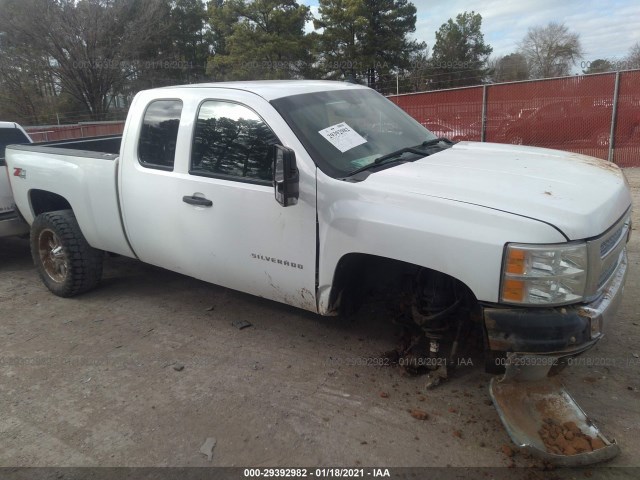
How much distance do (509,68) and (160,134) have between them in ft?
170

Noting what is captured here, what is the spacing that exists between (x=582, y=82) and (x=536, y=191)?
32.4ft

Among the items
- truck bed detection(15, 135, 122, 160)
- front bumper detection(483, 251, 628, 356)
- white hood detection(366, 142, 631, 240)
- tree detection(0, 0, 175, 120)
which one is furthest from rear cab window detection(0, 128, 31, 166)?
tree detection(0, 0, 175, 120)

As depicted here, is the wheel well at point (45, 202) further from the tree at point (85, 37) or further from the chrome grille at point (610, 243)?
the tree at point (85, 37)

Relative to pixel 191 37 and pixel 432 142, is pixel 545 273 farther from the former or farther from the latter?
pixel 191 37

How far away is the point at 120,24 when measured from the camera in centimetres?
2877

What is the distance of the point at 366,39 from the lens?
130 feet

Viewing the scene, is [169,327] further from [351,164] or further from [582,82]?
[582,82]

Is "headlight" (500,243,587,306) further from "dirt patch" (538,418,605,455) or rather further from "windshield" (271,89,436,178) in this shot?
"windshield" (271,89,436,178)

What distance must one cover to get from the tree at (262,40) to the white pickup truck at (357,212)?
28079 millimetres

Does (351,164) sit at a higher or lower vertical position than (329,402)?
higher

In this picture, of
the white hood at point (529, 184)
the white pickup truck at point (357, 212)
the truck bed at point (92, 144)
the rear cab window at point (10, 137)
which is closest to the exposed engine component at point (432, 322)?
the white pickup truck at point (357, 212)

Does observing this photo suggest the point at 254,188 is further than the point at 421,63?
No

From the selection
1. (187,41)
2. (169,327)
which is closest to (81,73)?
(187,41)

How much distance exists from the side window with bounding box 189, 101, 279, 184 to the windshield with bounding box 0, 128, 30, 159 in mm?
4452
